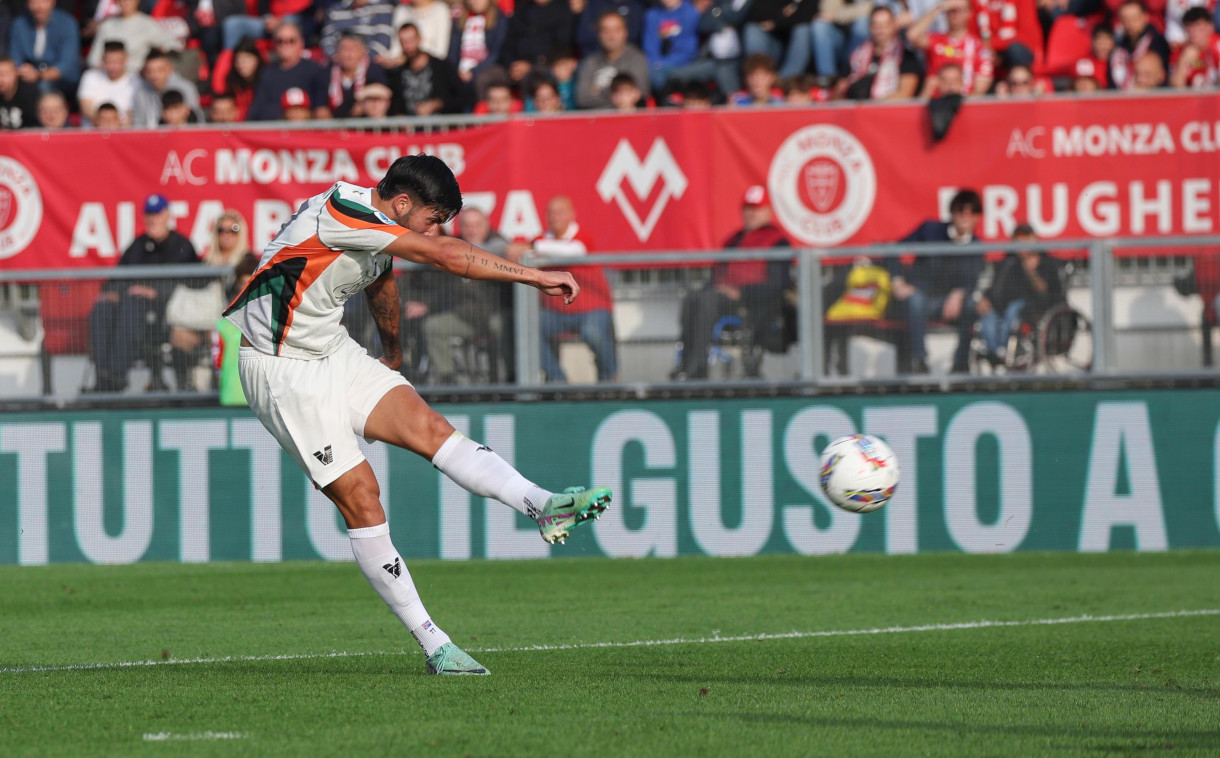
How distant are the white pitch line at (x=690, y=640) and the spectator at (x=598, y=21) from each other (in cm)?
1005

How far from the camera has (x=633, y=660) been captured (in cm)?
810

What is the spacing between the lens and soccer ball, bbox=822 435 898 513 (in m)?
8.64

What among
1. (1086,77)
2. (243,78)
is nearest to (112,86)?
(243,78)

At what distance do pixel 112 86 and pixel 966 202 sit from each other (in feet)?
30.8

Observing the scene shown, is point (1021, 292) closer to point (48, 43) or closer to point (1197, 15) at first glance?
point (1197, 15)

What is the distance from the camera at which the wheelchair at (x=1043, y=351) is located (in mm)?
13430

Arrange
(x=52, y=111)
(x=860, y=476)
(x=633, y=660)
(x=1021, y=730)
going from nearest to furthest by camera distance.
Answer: (x=1021, y=730), (x=633, y=660), (x=860, y=476), (x=52, y=111)

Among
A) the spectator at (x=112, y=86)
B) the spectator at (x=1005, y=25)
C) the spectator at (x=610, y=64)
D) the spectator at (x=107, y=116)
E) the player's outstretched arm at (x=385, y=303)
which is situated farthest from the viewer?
the spectator at (x=112, y=86)

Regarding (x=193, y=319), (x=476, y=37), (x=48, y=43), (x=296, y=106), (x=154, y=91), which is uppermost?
(x=48, y=43)

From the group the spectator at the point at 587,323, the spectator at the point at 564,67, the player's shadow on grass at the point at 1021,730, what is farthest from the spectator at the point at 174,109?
the player's shadow on grass at the point at 1021,730

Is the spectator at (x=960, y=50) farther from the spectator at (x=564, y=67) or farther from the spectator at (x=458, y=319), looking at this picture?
the spectator at (x=458, y=319)

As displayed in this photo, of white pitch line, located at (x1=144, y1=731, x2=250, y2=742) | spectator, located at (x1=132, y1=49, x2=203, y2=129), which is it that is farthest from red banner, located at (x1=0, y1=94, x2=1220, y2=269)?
white pitch line, located at (x1=144, y1=731, x2=250, y2=742)

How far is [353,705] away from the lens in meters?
6.52

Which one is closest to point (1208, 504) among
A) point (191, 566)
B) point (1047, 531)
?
point (1047, 531)
